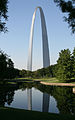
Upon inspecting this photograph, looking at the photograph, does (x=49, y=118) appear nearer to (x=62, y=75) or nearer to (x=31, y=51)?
(x=62, y=75)

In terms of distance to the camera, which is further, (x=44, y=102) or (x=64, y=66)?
(x=64, y=66)

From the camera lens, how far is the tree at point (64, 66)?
50750 millimetres

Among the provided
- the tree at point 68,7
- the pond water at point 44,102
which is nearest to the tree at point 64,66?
the pond water at point 44,102

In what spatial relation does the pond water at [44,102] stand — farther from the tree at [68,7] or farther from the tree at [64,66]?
the tree at [64,66]

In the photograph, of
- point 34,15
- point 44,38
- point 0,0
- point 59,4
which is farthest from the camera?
point 44,38

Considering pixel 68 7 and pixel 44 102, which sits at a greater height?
pixel 68 7

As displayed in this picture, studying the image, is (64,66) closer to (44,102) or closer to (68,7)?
(44,102)

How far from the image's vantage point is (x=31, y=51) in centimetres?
9175

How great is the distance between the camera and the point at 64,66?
170 ft

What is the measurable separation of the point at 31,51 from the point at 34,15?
22439mm

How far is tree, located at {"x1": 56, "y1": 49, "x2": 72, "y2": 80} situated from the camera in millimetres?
50750

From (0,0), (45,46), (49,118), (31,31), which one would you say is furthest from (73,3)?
(45,46)

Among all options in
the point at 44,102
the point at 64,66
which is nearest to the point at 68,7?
the point at 44,102

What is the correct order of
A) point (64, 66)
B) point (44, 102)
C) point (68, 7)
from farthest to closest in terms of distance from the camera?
point (64, 66) < point (44, 102) < point (68, 7)
